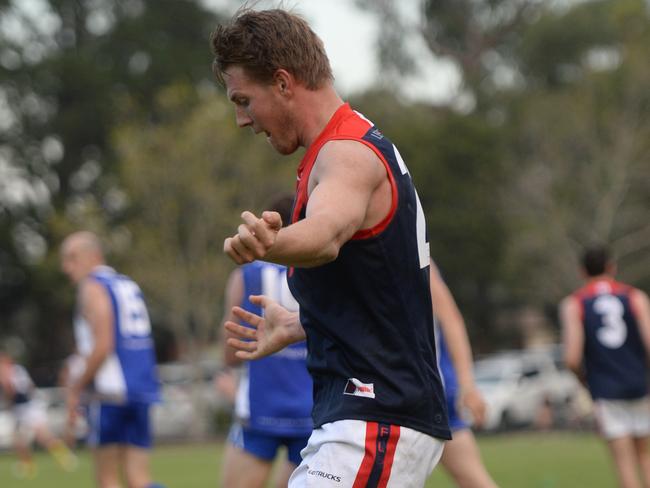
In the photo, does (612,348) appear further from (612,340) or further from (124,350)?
(124,350)

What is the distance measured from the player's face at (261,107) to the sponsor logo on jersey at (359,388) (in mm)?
733

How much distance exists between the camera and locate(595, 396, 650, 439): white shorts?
862 cm

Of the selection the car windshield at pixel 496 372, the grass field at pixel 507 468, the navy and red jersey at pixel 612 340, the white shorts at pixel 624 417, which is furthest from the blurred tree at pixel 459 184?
the white shorts at pixel 624 417

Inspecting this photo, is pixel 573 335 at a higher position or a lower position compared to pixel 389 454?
higher

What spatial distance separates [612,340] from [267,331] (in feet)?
17.6

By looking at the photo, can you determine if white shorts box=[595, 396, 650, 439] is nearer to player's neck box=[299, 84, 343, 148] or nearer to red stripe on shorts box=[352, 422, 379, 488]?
red stripe on shorts box=[352, 422, 379, 488]

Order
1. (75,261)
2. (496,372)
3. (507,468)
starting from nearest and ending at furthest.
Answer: (75,261)
(507,468)
(496,372)

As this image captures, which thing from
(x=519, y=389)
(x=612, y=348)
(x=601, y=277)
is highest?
(x=601, y=277)

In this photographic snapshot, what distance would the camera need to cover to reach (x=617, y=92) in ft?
124

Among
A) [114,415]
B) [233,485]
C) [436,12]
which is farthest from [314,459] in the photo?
[436,12]

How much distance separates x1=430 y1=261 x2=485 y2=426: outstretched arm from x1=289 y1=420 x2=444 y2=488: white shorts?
3.05 meters

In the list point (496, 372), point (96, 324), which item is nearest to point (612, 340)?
point (96, 324)

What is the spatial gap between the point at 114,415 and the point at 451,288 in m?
34.7

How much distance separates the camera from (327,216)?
3189 mm
